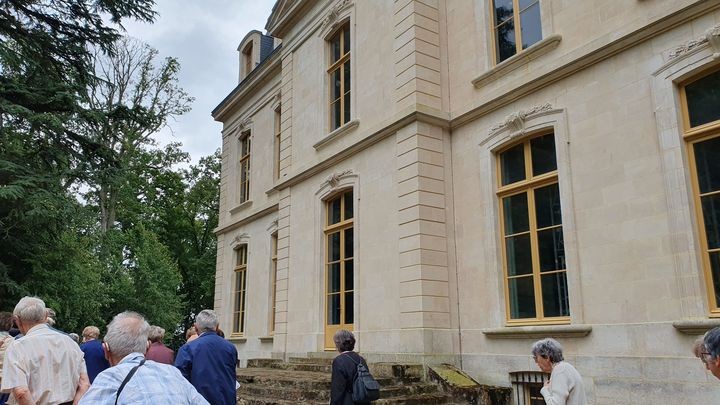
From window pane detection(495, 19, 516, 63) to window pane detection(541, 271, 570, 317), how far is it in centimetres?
331

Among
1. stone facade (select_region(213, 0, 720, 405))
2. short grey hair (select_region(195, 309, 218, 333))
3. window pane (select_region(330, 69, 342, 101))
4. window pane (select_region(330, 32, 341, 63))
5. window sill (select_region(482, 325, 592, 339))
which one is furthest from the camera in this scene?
window pane (select_region(330, 32, 341, 63))

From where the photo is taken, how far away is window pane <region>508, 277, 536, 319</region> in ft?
24.6

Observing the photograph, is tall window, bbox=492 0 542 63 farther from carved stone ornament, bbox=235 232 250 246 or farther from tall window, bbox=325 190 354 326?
carved stone ornament, bbox=235 232 250 246

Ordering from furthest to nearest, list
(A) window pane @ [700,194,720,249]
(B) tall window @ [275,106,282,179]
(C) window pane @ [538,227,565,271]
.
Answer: (B) tall window @ [275,106,282,179] → (C) window pane @ [538,227,565,271] → (A) window pane @ [700,194,720,249]

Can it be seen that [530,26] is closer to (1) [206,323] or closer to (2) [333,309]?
(2) [333,309]

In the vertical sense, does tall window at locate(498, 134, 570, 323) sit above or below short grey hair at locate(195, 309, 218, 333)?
above

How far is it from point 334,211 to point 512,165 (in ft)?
13.0

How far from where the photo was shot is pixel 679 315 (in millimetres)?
5793

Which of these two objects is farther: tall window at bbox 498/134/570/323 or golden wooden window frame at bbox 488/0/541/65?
golden wooden window frame at bbox 488/0/541/65

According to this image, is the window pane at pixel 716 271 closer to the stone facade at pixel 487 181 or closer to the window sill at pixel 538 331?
the stone facade at pixel 487 181

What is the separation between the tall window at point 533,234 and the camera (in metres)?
7.25

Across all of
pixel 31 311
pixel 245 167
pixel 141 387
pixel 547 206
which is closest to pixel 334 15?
pixel 547 206

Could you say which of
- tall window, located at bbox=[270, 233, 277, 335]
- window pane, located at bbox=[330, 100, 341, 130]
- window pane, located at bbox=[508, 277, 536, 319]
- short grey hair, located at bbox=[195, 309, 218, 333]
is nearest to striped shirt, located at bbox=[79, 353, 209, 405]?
short grey hair, located at bbox=[195, 309, 218, 333]

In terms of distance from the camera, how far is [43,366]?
12.4ft
